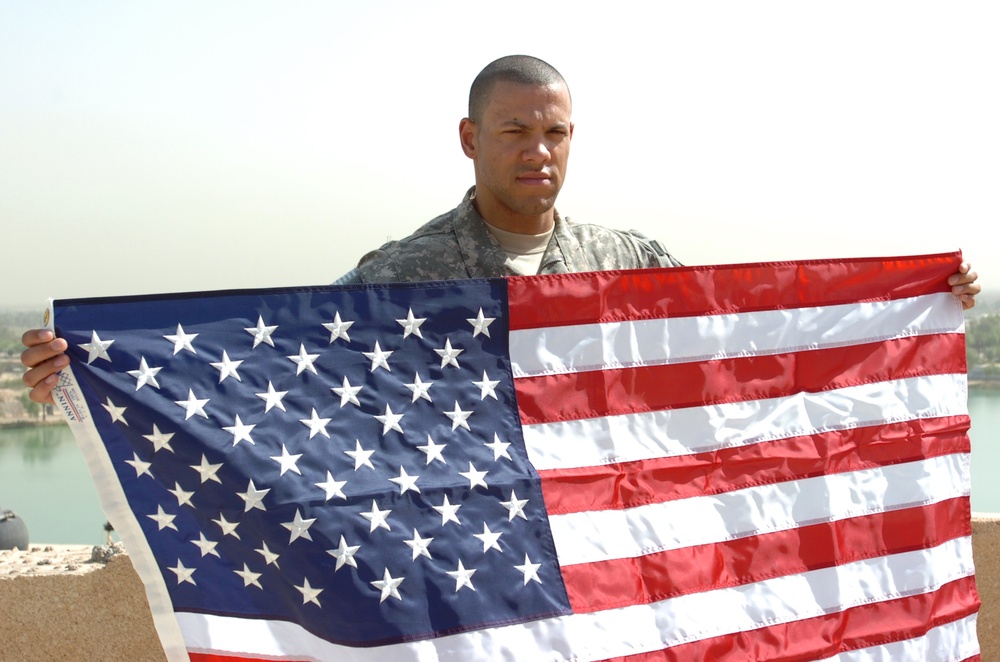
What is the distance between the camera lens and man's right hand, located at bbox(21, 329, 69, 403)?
2445mm

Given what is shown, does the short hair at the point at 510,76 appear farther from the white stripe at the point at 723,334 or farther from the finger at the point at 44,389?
the finger at the point at 44,389

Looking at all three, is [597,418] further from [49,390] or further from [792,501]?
[49,390]

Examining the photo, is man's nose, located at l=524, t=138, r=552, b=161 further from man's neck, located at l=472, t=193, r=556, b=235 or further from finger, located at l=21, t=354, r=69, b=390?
finger, located at l=21, t=354, r=69, b=390

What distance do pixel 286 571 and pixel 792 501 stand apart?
1757 mm

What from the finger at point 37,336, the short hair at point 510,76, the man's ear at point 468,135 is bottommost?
the finger at point 37,336

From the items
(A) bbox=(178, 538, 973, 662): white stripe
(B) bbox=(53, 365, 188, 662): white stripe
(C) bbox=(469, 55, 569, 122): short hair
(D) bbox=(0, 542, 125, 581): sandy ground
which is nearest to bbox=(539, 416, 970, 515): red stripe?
(A) bbox=(178, 538, 973, 662): white stripe

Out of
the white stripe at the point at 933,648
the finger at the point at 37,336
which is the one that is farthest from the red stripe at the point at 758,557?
the finger at the point at 37,336

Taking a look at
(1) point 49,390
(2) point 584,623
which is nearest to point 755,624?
(2) point 584,623

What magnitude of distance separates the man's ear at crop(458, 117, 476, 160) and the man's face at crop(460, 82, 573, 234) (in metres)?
0.09

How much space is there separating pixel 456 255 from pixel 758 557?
1.47m

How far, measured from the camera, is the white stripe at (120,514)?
8.20 ft

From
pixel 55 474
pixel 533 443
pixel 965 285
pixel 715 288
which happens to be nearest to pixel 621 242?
pixel 715 288

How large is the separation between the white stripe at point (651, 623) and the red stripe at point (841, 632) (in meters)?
0.03

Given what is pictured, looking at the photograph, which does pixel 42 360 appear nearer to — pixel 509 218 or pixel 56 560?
pixel 509 218
